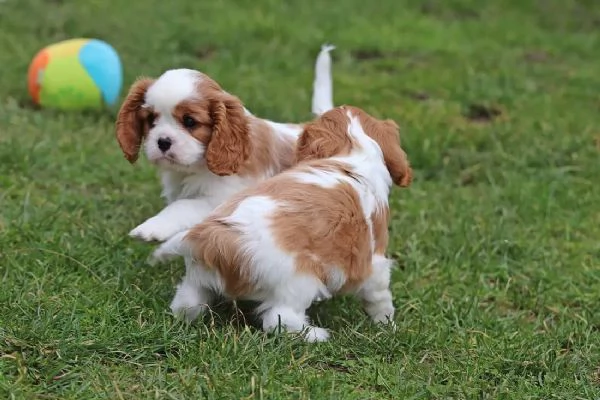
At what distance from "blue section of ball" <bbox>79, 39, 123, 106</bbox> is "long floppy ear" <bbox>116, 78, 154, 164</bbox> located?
93.1 inches

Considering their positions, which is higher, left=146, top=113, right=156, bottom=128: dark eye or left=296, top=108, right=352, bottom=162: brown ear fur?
left=146, top=113, right=156, bottom=128: dark eye

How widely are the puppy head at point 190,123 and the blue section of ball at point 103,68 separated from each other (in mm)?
2434

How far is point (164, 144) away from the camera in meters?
4.17

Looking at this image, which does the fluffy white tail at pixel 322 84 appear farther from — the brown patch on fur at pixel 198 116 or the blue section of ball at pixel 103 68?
the blue section of ball at pixel 103 68

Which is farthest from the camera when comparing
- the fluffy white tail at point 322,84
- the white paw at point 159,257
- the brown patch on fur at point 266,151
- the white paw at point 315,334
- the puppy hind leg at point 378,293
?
the fluffy white tail at point 322,84

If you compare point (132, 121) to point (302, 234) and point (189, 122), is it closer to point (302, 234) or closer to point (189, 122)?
point (189, 122)

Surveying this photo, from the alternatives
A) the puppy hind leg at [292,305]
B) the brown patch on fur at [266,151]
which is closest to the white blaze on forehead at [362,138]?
the brown patch on fur at [266,151]

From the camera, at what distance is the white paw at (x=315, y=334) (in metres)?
3.78

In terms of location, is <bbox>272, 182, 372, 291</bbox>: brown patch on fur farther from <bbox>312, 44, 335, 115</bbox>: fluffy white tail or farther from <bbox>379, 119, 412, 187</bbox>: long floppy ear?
<bbox>312, 44, 335, 115</bbox>: fluffy white tail

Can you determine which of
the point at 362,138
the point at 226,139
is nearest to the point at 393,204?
the point at 362,138

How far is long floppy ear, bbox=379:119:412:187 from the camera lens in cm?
436

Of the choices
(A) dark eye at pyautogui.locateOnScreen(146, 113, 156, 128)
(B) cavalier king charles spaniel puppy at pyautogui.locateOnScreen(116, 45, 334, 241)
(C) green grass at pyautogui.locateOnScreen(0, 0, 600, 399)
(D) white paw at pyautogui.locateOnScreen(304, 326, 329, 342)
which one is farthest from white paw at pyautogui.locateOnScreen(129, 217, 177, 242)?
(D) white paw at pyautogui.locateOnScreen(304, 326, 329, 342)

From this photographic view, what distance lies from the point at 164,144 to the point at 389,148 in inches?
38.9

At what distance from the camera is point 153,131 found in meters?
4.22
